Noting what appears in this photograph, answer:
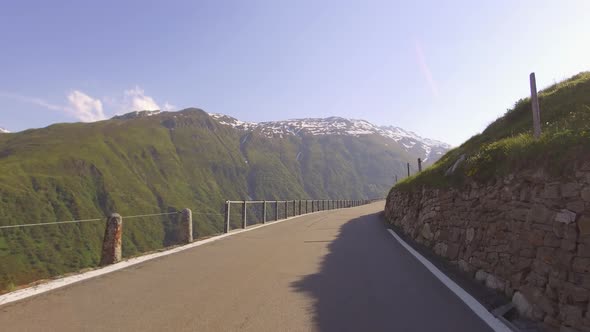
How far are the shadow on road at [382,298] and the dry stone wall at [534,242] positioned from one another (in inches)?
28.2

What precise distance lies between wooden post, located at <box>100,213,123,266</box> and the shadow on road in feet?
13.7

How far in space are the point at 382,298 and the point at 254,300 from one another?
1.69 metres

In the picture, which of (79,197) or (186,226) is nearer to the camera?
(186,226)

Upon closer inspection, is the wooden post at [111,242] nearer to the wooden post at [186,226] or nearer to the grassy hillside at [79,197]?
the wooden post at [186,226]

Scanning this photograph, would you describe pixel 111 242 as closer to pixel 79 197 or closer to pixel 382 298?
pixel 382 298

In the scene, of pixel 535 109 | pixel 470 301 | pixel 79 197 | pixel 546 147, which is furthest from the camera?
pixel 79 197

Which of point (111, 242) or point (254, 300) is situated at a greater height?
point (111, 242)

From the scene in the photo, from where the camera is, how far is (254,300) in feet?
17.7

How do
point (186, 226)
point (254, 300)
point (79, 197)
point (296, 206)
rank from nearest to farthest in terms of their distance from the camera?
point (254, 300)
point (186, 226)
point (296, 206)
point (79, 197)

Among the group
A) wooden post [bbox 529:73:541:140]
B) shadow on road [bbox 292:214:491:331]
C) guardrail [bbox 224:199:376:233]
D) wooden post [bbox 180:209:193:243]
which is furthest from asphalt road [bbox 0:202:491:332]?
guardrail [bbox 224:199:376:233]

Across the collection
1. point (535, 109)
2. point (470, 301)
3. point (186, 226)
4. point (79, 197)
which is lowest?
point (470, 301)

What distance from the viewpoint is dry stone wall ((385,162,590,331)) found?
162 inches

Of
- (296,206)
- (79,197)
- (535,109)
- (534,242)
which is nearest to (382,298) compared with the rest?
(534,242)

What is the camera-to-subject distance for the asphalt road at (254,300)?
4398 millimetres
